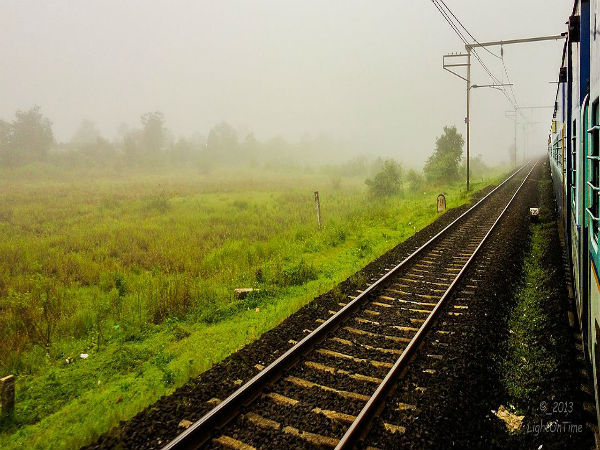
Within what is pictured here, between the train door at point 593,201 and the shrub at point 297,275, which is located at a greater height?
the train door at point 593,201

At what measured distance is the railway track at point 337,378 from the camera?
4.18 meters

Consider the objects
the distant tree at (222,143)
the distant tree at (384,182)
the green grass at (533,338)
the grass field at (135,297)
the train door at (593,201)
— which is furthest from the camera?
the distant tree at (222,143)

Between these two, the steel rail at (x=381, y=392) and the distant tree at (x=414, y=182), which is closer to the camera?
the steel rail at (x=381, y=392)

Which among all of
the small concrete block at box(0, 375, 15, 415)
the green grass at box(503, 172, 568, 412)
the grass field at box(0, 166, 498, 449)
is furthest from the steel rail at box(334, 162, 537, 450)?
the small concrete block at box(0, 375, 15, 415)

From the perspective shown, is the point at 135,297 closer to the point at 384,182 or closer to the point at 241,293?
the point at 241,293

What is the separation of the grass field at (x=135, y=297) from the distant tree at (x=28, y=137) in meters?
48.0

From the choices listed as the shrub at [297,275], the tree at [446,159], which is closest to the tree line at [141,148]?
the tree at [446,159]

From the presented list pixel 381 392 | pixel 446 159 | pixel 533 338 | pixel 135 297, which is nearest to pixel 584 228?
pixel 533 338

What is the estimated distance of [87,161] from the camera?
213 ft

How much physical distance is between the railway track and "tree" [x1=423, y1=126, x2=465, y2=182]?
34037mm

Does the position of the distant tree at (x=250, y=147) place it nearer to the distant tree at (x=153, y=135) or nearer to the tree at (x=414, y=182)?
the distant tree at (x=153, y=135)

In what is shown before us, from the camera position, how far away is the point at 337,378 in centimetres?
527

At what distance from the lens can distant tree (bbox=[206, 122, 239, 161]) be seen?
87938 millimetres

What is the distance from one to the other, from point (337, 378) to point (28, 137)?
75.9m
